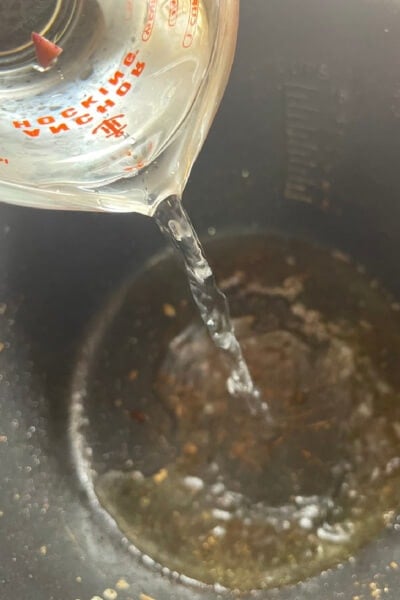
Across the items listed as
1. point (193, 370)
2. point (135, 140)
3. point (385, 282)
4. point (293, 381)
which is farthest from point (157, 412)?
point (135, 140)

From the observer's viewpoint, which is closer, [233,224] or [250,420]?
[250,420]

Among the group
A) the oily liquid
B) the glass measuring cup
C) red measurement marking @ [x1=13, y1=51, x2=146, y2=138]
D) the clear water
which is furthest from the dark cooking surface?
red measurement marking @ [x1=13, y1=51, x2=146, y2=138]

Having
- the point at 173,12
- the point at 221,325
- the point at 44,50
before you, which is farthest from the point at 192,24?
the point at 221,325

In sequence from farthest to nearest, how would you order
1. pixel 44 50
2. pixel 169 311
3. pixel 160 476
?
pixel 169 311, pixel 160 476, pixel 44 50

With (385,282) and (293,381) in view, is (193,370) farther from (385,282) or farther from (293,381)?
(385,282)

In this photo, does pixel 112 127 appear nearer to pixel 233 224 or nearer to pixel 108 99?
pixel 108 99

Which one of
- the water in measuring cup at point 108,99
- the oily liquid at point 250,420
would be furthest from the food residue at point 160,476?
the water in measuring cup at point 108,99
